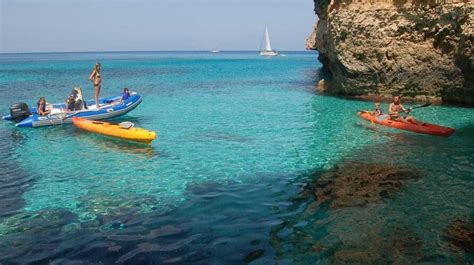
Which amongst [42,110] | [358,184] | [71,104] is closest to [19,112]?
[42,110]

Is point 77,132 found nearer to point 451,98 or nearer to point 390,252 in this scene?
point 390,252

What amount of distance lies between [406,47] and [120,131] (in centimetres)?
1546

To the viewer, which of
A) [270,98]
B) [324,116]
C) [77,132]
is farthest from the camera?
[270,98]

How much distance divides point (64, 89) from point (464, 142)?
30395 millimetres


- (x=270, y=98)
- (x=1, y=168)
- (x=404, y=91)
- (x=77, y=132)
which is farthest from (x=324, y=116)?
(x=1, y=168)

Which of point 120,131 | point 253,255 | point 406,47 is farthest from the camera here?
point 406,47

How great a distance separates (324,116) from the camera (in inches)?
780

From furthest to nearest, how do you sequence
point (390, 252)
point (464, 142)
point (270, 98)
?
point (270, 98)
point (464, 142)
point (390, 252)

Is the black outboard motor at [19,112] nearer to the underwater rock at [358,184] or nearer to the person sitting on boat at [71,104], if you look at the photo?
the person sitting on boat at [71,104]

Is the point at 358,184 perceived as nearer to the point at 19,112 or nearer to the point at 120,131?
the point at 120,131

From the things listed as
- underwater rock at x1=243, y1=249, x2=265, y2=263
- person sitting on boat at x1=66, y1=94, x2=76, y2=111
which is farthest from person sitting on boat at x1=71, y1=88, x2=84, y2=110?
underwater rock at x1=243, y1=249, x2=265, y2=263

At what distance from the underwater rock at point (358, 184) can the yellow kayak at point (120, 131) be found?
627cm

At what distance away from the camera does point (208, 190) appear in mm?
9453

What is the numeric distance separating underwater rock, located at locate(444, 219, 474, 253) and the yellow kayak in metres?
9.28
